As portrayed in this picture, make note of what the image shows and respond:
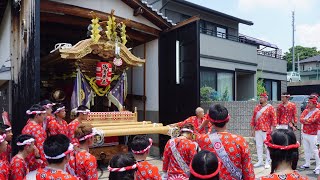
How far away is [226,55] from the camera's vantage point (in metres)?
15.8

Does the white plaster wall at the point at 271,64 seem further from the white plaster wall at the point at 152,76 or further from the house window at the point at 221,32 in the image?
the white plaster wall at the point at 152,76

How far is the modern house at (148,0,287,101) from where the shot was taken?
1509 cm

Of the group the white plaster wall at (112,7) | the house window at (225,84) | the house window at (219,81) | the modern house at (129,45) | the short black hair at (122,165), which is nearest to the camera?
the short black hair at (122,165)

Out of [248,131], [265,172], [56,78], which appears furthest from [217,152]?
[56,78]

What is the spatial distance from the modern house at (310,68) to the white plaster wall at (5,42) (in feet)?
101

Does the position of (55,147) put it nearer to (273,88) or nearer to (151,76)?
(151,76)

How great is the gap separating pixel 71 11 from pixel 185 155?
18.0 feet

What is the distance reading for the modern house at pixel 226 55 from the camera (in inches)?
594

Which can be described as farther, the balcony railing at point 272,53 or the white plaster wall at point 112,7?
the balcony railing at point 272,53

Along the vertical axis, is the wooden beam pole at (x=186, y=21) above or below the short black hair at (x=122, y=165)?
above

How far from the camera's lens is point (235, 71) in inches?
649

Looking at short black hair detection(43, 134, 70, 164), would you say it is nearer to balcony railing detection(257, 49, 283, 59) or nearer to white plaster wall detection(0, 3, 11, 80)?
white plaster wall detection(0, 3, 11, 80)

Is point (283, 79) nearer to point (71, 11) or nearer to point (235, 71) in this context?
point (235, 71)

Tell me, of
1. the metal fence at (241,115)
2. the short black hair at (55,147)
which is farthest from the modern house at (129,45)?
the short black hair at (55,147)
